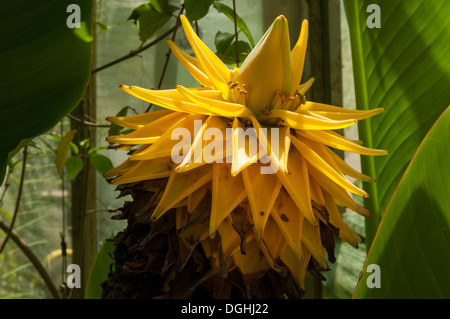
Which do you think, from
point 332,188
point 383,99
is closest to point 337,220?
point 332,188

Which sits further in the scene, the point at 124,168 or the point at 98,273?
the point at 98,273

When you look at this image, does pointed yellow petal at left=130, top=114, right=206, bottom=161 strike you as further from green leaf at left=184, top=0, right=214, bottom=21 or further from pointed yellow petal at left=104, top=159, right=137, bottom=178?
green leaf at left=184, top=0, right=214, bottom=21

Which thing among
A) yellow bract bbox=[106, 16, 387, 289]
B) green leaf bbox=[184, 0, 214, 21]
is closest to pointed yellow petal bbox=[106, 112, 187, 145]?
yellow bract bbox=[106, 16, 387, 289]

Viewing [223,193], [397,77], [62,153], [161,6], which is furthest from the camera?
[62,153]

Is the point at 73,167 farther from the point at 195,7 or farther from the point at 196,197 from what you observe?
the point at 196,197

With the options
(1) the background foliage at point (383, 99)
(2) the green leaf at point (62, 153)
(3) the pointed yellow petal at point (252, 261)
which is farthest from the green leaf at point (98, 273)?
(3) the pointed yellow petal at point (252, 261)

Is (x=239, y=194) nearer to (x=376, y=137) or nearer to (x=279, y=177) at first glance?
(x=279, y=177)
